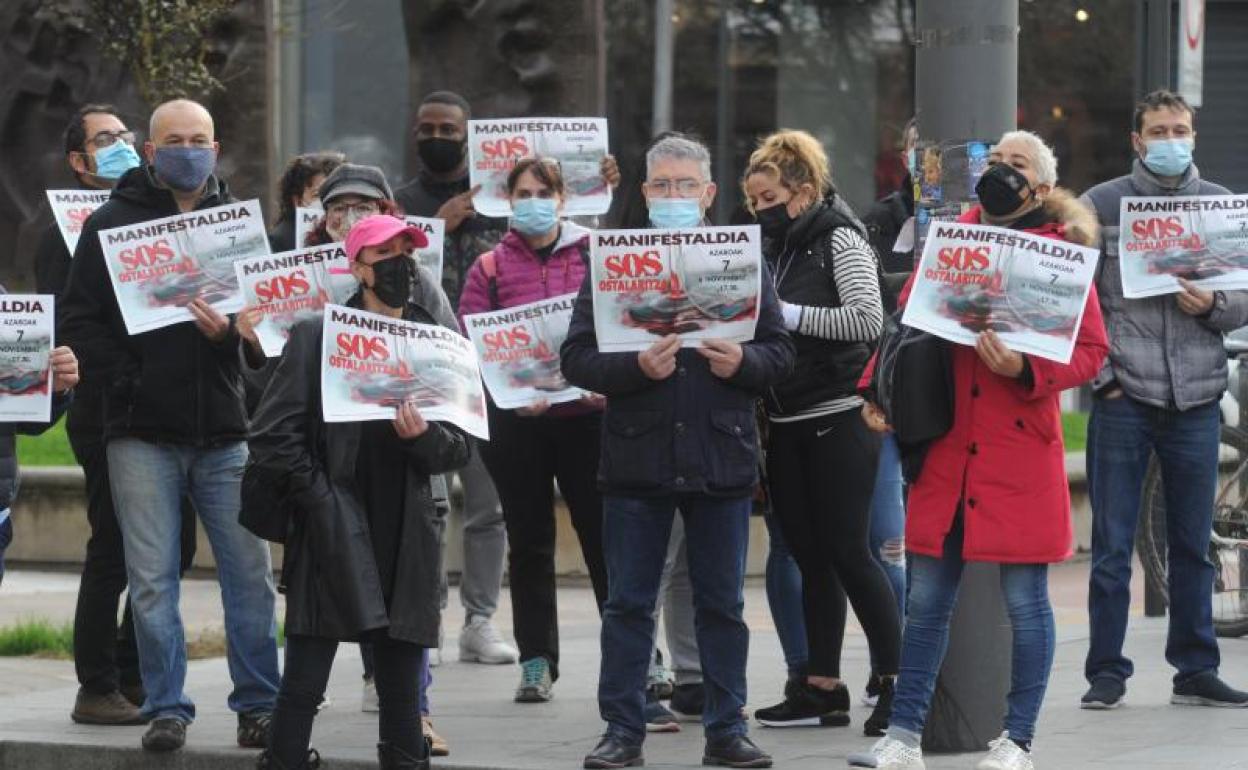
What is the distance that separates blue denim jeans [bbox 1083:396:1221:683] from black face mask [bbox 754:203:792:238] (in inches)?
54.4

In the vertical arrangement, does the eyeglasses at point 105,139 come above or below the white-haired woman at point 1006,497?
above

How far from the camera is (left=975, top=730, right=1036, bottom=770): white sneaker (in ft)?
26.0

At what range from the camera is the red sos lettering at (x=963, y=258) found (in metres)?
7.91

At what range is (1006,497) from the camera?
26.0ft

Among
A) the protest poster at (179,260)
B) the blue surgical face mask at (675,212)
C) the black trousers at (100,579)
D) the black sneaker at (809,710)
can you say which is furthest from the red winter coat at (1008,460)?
the black trousers at (100,579)

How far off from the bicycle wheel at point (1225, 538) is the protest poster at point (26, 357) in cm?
472

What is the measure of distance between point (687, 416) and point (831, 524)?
2.88 feet

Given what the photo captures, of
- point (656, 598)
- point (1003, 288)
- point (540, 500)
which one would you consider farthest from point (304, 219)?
point (1003, 288)

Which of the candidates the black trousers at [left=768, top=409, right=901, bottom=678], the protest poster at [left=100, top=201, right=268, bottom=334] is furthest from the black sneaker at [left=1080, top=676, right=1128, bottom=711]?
the protest poster at [left=100, top=201, right=268, bottom=334]

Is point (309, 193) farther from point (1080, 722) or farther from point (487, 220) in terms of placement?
point (1080, 722)

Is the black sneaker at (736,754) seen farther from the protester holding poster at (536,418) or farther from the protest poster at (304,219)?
the protest poster at (304,219)

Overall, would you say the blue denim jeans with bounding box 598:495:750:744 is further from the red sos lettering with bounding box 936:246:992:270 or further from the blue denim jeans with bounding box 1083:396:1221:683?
the blue denim jeans with bounding box 1083:396:1221:683

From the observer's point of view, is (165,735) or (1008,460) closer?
(1008,460)

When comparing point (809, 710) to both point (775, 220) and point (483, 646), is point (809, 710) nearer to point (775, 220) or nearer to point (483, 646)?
point (775, 220)
